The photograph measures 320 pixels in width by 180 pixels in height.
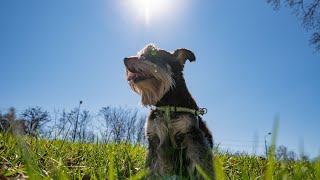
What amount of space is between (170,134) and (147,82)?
129cm

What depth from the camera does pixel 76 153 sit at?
520 centimetres

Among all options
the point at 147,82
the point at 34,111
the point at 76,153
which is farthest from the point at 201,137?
the point at 34,111

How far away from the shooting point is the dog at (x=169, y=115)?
4520 millimetres

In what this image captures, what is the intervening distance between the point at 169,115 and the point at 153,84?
129 cm

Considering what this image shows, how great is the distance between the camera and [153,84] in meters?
5.59

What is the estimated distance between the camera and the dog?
4.52m

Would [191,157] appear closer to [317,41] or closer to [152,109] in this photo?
[152,109]

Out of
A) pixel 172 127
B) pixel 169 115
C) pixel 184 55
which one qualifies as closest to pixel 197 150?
pixel 172 127

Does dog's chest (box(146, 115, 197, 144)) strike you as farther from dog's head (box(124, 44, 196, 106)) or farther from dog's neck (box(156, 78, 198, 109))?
dog's head (box(124, 44, 196, 106))

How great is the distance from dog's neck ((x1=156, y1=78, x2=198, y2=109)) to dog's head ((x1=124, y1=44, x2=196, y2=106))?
63 millimetres

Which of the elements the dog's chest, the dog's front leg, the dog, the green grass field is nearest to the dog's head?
the dog

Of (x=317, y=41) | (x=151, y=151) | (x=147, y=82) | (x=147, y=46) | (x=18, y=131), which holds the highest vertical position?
(x=317, y=41)

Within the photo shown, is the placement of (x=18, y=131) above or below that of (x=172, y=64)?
below

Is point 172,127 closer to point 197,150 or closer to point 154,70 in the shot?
point 197,150
